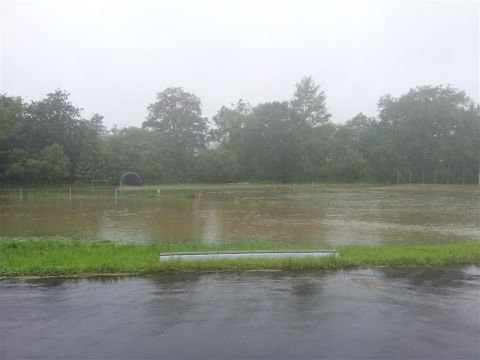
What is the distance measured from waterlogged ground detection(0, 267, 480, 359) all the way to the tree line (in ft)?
156

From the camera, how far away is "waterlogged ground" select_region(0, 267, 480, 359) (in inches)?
172

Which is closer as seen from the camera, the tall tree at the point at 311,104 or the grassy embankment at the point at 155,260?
the grassy embankment at the point at 155,260

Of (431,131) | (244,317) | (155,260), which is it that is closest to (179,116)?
(431,131)

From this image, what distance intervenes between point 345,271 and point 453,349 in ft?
11.4

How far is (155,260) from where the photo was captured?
27.0ft

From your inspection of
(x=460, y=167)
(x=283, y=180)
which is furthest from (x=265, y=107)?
(x=460, y=167)

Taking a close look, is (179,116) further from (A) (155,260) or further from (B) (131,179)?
(A) (155,260)

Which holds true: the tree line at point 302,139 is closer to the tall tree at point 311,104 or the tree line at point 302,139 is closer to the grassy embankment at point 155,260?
the tall tree at point 311,104

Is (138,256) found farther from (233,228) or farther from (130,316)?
(233,228)

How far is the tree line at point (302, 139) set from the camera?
194 feet

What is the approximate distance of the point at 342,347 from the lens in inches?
173

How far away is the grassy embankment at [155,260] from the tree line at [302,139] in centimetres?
4396

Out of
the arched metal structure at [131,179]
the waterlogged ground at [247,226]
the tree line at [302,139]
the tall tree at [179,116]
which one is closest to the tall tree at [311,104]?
the tree line at [302,139]

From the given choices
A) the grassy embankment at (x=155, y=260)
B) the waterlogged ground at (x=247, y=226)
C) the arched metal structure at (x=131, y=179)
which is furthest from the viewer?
the arched metal structure at (x=131, y=179)
